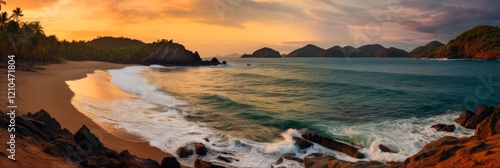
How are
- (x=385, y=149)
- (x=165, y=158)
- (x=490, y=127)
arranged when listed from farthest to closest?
(x=490, y=127)
(x=385, y=149)
(x=165, y=158)

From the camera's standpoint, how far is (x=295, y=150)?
54.3ft

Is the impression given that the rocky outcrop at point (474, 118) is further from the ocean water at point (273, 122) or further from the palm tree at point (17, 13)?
the palm tree at point (17, 13)

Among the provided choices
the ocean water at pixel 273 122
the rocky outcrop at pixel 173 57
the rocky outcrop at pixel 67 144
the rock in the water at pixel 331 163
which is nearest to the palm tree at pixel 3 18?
the ocean water at pixel 273 122

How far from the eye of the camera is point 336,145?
17250 millimetres

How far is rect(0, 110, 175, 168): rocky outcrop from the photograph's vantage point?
10.1m

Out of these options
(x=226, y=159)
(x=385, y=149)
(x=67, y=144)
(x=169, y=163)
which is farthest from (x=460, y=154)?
(x=67, y=144)

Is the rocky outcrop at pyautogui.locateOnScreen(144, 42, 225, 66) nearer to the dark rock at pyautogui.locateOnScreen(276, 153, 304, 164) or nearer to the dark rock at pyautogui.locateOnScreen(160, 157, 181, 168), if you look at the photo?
the dark rock at pyautogui.locateOnScreen(276, 153, 304, 164)

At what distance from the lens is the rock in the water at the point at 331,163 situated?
1301 centimetres

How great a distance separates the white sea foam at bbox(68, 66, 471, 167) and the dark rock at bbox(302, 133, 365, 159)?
0.47 metres

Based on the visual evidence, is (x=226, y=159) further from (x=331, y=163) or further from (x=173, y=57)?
(x=173, y=57)

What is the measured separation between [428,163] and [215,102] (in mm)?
24365

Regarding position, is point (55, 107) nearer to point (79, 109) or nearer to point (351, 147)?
point (79, 109)

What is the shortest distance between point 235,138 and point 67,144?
965 cm

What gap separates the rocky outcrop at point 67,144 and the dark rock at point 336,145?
9760 mm
